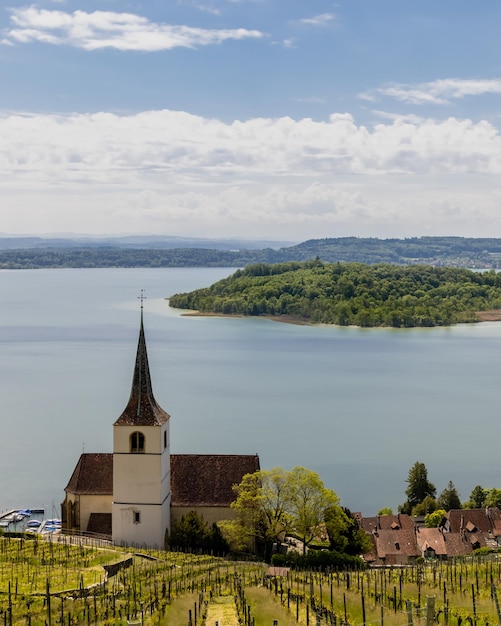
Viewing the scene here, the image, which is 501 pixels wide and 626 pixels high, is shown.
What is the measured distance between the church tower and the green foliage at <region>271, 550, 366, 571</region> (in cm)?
314

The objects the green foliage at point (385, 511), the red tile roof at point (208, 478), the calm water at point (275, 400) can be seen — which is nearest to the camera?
the red tile roof at point (208, 478)

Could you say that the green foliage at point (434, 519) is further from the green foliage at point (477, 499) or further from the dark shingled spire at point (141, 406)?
the dark shingled spire at point (141, 406)

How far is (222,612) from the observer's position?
39.4 ft

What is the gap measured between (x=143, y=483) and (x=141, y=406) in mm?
1678

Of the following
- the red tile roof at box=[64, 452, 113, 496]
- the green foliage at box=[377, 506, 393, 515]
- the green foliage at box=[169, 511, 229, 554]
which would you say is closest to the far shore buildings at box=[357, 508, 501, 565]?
the green foliage at box=[377, 506, 393, 515]

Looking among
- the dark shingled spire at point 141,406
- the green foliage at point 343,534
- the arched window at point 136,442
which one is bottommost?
the green foliage at point 343,534

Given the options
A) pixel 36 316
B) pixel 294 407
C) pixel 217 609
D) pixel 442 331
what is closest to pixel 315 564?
pixel 217 609

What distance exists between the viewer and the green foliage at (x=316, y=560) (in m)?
17.2

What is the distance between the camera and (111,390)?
4344cm

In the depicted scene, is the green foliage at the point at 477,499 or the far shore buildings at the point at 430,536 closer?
the far shore buildings at the point at 430,536

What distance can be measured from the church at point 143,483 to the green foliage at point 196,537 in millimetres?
555

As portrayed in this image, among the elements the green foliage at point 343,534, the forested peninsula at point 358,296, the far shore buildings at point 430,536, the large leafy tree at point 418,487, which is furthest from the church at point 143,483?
the forested peninsula at point 358,296

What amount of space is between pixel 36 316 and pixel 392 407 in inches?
2326

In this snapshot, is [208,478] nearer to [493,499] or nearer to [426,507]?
[426,507]
